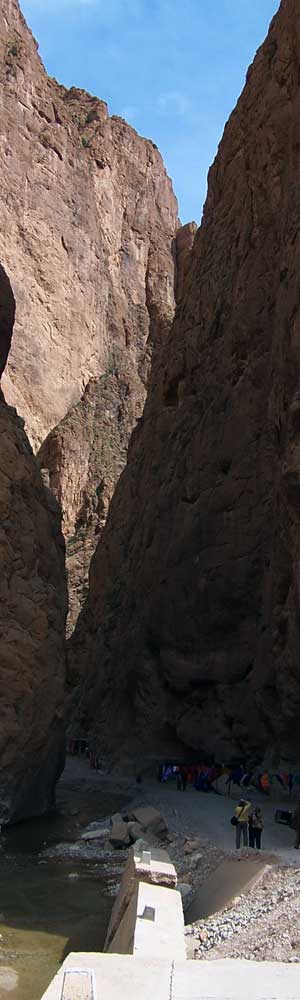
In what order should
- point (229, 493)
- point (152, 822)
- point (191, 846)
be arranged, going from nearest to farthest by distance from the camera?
point (191, 846) → point (152, 822) → point (229, 493)

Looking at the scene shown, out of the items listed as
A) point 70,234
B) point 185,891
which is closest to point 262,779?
point 185,891

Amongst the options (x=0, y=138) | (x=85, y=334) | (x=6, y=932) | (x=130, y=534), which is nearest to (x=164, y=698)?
(x=130, y=534)

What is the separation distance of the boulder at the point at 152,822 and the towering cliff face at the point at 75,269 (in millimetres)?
33079

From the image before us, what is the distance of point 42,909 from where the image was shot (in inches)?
539

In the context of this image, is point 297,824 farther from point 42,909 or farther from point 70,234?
point 70,234

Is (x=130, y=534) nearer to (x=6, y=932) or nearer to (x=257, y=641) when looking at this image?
(x=257, y=641)

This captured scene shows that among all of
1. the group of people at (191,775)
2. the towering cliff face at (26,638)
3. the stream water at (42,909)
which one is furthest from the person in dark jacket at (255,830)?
the group of people at (191,775)

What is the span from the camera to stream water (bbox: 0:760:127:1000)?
34.7 feet

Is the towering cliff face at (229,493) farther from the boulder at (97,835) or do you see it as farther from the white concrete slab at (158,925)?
the white concrete slab at (158,925)

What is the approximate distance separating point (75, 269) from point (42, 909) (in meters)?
57.5

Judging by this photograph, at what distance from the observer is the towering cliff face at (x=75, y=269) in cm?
5741

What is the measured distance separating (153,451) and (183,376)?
4.29m

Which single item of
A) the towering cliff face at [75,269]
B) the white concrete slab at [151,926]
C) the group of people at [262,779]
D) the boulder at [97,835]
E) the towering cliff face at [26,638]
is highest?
the towering cliff face at [75,269]

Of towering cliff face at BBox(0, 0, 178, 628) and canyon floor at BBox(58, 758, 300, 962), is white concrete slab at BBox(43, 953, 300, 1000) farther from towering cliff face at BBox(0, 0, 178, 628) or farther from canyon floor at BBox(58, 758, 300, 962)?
towering cliff face at BBox(0, 0, 178, 628)
